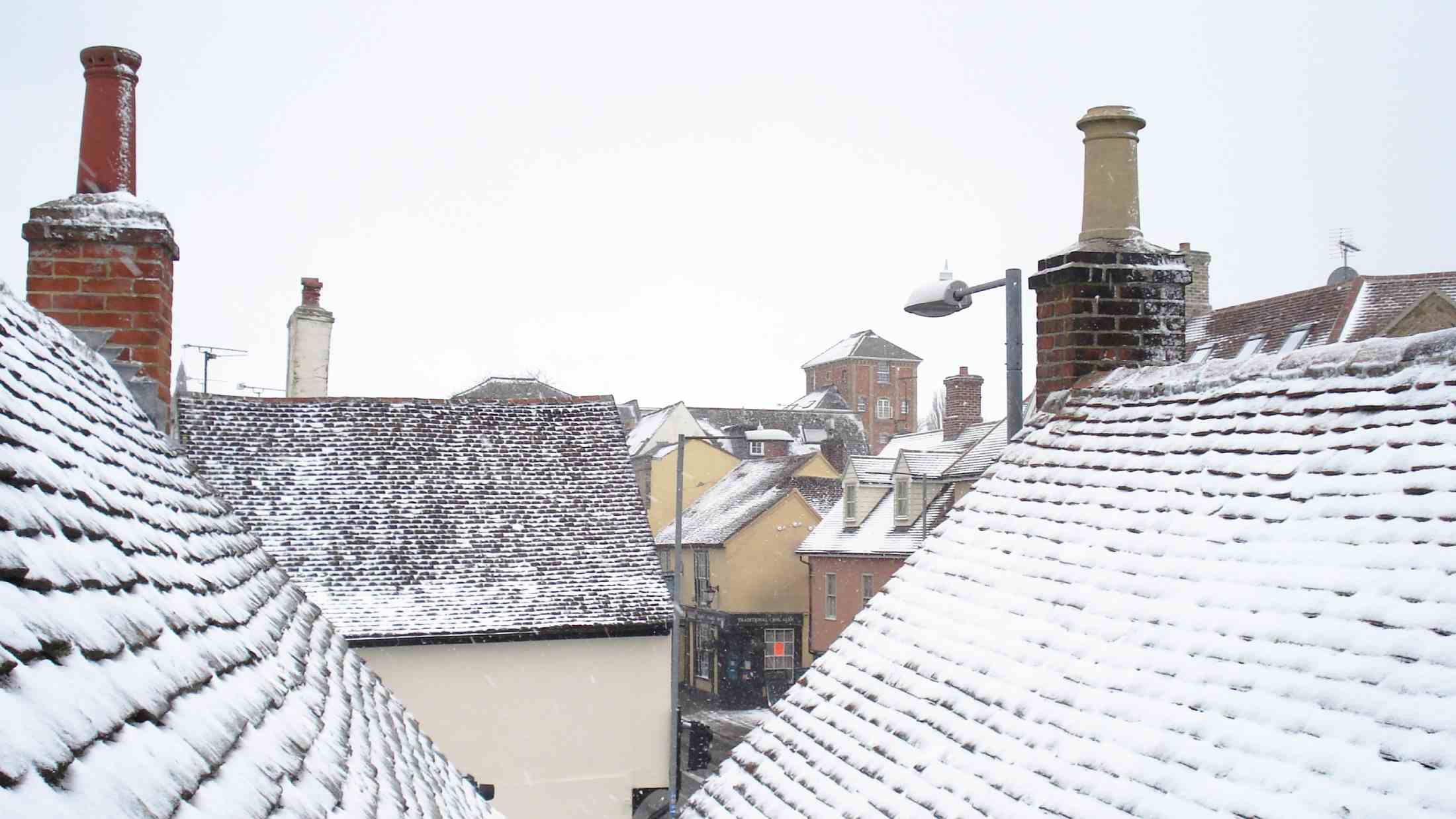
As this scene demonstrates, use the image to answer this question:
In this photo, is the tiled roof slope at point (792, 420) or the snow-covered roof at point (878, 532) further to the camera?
the tiled roof slope at point (792, 420)

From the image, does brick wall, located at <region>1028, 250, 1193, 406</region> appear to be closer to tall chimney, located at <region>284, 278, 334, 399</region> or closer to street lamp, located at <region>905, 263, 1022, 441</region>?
street lamp, located at <region>905, 263, 1022, 441</region>

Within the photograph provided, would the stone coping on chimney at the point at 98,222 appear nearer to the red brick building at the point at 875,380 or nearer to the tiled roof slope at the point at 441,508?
the tiled roof slope at the point at 441,508

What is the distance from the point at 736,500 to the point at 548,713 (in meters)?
28.7

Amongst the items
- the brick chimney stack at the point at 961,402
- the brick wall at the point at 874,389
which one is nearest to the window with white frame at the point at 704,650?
the brick chimney stack at the point at 961,402

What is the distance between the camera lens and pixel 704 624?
42562mm

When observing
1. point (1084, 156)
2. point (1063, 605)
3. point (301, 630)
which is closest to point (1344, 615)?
point (1063, 605)

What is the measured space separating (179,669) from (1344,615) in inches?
139

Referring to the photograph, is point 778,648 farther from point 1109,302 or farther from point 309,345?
point 1109,302

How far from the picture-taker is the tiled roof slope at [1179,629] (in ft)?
11.8

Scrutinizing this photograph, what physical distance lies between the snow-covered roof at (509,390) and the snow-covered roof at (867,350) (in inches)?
1360

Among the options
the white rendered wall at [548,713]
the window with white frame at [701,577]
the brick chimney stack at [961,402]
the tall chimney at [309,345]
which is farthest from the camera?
the window with white frame at [701,577]

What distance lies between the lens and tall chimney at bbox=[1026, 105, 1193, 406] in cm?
764

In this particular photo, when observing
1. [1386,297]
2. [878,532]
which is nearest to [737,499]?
[878,532]

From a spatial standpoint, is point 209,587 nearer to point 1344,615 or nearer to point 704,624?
point 1344,615
